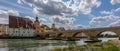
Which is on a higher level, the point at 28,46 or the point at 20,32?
the point at 20,32

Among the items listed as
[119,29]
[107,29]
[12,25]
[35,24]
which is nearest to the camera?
[119,29]

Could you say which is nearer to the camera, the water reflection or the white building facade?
the water reflection

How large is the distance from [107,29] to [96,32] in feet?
25.9

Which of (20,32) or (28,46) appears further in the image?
(20,32)

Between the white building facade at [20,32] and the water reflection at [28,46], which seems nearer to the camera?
the water reflection at [28,46]

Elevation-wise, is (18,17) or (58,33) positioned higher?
(18,17)

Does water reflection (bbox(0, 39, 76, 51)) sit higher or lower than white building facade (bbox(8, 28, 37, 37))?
lower

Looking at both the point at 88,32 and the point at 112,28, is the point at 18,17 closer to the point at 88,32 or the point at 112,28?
the point at 88,32

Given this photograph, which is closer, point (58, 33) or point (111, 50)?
point (111, 50)

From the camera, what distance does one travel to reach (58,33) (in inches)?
4724

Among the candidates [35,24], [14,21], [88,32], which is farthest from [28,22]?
[88,32]

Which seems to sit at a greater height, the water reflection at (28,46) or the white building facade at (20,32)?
the white building facade at (20,32)

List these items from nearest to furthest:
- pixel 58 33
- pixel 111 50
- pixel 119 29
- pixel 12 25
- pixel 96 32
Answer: pixel 111 50 → pixel 119 29 → pixel 96 32 → pixel 58 33 → pixel 12 25

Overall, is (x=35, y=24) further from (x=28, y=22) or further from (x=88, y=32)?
(x=88, y=32)
